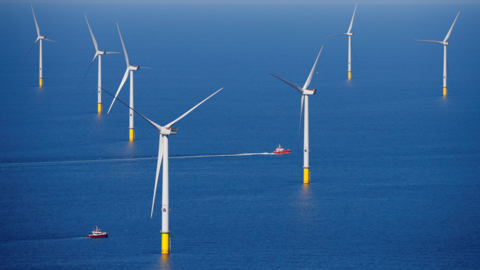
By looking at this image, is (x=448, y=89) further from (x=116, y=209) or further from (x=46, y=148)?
(x=116, y=209)

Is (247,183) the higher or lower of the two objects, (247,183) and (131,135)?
the lower

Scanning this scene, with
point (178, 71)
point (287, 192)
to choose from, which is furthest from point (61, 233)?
point (178, 71)

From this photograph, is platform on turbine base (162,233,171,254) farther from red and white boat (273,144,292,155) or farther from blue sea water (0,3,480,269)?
red and white boat (273,144,292,155)

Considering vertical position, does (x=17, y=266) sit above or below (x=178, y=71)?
below

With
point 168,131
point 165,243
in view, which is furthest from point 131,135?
point 168,131

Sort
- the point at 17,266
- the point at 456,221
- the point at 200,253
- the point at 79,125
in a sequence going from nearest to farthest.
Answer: the point at 17,266 < the point at 200,253 < the point at 456,221 < the point at 79,125

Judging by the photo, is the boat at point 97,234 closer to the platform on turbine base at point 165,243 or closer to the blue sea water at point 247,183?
the blue sea water at point 247,183

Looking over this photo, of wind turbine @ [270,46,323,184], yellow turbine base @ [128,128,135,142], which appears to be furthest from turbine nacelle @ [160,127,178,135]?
yellow turbine base @ [128,128,135,142]

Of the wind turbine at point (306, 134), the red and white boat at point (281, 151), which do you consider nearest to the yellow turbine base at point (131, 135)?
the red and white boat at point (281, 151)

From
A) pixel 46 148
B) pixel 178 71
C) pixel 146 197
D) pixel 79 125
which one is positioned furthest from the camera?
pixel 178 71

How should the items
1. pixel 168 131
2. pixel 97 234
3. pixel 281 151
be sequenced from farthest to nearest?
pixel 281 151
pixel 97 234
pixel 168 131

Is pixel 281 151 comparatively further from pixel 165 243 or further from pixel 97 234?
pixel 165 243
